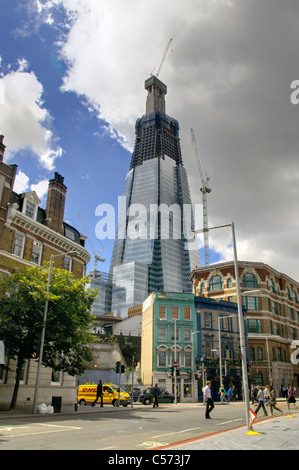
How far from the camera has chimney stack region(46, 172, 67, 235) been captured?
32875 millimetres

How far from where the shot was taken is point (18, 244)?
28.8m

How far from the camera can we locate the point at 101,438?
11.4 metres

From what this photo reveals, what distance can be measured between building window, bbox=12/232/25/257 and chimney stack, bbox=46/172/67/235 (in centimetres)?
360

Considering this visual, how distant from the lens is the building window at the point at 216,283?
6519 cm

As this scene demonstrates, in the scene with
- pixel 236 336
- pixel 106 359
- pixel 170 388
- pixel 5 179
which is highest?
pixel 5 179

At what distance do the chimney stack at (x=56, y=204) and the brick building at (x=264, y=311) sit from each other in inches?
1460

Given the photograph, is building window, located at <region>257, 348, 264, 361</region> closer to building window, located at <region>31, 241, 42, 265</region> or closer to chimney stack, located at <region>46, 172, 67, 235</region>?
chimney stack, located at <region>46, 172, 67, 235</region>

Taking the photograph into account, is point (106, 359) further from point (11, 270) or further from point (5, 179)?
point (5, 179)

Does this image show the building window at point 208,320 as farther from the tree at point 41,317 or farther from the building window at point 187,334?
the tree at point 41,317

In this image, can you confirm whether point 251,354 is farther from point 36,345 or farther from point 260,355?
point 36,345

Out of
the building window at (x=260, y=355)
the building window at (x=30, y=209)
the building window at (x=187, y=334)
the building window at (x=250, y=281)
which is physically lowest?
the building window at (x=260, y=355)

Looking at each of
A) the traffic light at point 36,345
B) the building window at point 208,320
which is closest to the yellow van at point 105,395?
the traffic light at point 36,345
